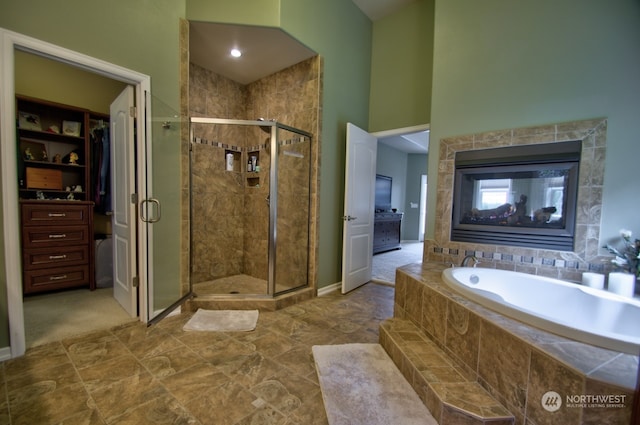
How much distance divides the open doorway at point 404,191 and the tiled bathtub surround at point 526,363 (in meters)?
3.26

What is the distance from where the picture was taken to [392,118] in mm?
3408

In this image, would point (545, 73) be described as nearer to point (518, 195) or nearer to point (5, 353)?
point (518, 195)

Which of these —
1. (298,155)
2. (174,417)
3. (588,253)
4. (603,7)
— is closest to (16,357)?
(174,417)

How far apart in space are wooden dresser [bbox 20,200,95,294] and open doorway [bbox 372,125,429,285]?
4.22 m

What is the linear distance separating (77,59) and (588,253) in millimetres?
4143

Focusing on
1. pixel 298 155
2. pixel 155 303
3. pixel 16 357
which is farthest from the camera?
pixel 298 155

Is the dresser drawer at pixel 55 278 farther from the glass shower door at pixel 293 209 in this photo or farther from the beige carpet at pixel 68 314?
the glass shower door at pixel 293 209

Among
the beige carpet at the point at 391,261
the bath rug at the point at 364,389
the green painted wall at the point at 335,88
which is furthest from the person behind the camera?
the beige carpet at the point at 391,261

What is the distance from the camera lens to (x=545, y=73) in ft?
6.95

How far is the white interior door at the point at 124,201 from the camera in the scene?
2172mm

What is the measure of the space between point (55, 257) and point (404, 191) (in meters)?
7.32

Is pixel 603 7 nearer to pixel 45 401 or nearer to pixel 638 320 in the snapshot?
pixel 638 320
